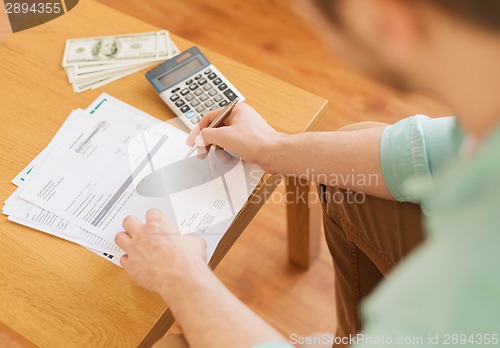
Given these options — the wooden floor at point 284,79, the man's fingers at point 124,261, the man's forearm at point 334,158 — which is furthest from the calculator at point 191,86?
the wooden floor at point 284,79

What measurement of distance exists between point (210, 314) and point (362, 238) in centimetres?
33

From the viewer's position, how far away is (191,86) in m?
1.04

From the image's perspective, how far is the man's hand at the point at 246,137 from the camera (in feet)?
3.03

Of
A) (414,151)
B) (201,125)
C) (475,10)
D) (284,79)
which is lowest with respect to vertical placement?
(284,79)

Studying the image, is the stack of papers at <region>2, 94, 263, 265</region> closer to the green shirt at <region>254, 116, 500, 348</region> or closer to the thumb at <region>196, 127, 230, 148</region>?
the thumb at <region>196, 127, 230, 148</region>

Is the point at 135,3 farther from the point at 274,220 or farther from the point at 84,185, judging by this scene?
the point at 84,185

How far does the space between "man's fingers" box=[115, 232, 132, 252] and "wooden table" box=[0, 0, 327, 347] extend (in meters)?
0.04

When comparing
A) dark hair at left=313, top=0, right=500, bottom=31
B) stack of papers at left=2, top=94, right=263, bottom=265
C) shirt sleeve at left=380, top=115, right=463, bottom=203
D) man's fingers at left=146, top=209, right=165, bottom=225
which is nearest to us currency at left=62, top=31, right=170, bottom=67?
stack of papers at left=2, top=94, right=263, bottom=265

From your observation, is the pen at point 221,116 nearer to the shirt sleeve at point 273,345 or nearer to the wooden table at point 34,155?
the wooden table at point 34,155

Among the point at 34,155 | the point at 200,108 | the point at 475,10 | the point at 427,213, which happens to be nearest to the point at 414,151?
the point at 427,213

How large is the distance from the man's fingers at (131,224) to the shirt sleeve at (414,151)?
346mm

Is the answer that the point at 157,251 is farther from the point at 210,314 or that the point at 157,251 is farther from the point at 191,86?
A: the point at 191,86

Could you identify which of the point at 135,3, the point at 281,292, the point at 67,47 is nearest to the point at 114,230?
the point at 67,47

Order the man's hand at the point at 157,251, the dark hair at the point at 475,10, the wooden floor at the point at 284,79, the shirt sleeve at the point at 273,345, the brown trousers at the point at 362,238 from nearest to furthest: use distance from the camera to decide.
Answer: the dark hair at the point at 475,10, the shirt sleeve at the point at 273,345, the man's hand at the point at 157,251, the brown trousers at the point at 362,238, the wooden floor at the point at 284,79
